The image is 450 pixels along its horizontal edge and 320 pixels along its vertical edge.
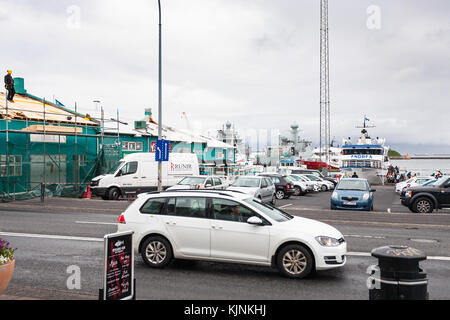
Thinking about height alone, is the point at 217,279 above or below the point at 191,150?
below

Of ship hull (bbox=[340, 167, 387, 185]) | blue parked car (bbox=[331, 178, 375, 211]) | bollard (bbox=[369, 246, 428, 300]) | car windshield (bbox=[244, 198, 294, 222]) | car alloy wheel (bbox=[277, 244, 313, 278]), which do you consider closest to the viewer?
bollard (bbox=[369, 246, 428, 300])

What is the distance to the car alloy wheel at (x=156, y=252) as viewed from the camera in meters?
9.05

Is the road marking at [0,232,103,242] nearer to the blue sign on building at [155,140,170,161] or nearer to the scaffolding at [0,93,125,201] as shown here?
the blue sign on building at [155,140,170,161]

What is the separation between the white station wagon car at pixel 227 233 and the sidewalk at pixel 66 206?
33.4ft

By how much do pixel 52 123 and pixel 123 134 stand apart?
341 inches

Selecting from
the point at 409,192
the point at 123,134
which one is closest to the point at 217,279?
the point at 409,192

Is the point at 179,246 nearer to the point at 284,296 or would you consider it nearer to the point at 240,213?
the point at 240,213

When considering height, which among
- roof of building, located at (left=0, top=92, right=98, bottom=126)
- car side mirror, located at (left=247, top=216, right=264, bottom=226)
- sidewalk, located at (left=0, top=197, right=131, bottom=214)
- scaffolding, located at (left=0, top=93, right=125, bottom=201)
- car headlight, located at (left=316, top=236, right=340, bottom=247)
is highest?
roof of building, located at (left=0, top=92, right=98, bottom=126)

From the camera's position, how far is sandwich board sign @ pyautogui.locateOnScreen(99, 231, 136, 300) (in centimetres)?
589

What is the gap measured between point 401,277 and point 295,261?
116 inches

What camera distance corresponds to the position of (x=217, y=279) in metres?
8.45

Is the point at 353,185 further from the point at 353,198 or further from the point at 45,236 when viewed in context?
the point at 45,236

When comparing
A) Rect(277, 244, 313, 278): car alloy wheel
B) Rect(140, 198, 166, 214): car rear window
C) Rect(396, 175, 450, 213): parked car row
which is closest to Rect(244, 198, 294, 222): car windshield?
Rect(277, 244, 313, 278): car alloy wheel

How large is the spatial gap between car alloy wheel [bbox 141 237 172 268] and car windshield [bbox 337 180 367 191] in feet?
47.7
